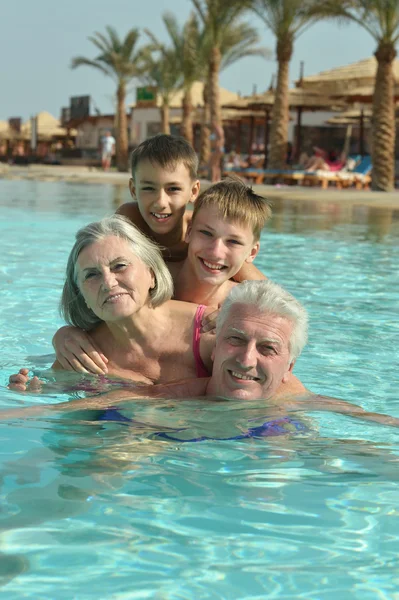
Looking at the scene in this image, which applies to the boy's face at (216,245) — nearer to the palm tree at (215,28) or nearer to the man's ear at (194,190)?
the man's ear at (194,190)

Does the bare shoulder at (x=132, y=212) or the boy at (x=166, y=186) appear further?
the bare shoulder at (x=132, y=212)

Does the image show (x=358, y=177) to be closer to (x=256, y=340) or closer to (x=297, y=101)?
(x=297, y=101)

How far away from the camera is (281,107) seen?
26219 millimetres

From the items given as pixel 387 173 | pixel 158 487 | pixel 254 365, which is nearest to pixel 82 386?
pixel 254 365

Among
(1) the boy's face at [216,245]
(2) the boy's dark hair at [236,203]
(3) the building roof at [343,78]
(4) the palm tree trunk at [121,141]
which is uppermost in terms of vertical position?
(3) the building roof at [343,78]

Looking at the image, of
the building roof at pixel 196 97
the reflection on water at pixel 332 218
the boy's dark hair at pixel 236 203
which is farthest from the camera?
the building roof at pixel 196 97

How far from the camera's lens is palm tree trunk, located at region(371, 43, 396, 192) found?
2231cm

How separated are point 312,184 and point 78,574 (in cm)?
2516

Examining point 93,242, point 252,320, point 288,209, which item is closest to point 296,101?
point 288,209

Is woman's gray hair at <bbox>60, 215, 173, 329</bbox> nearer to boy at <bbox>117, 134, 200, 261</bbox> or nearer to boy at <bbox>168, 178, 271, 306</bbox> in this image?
boy at <bbox>168, 178, 271, 306</bbox>

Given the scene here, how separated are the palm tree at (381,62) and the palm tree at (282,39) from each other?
2555 millimetres

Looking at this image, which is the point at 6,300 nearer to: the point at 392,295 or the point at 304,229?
the point at 392,295

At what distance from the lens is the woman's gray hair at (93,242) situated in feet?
12.2

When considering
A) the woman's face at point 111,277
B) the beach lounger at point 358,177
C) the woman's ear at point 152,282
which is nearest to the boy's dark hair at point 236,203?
the woman's ear at point 152,282
